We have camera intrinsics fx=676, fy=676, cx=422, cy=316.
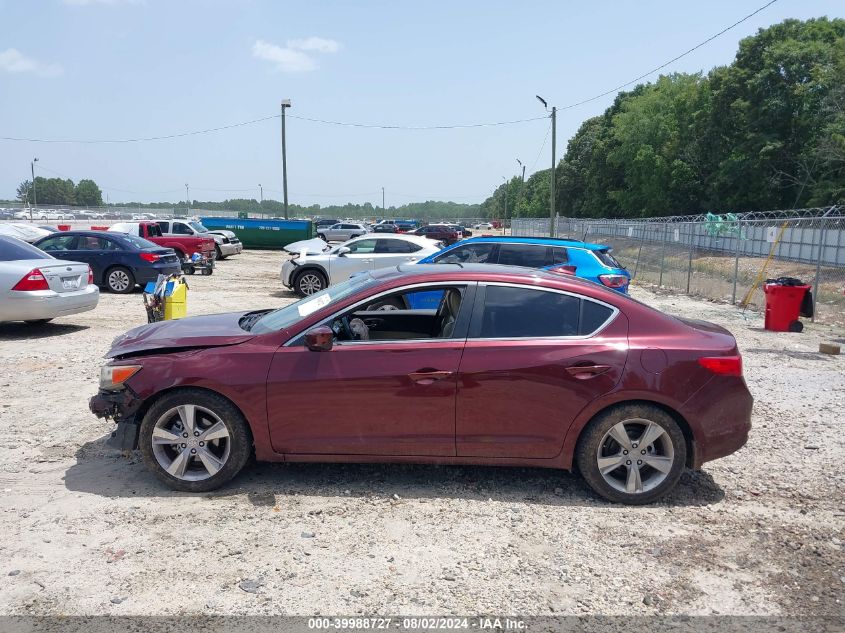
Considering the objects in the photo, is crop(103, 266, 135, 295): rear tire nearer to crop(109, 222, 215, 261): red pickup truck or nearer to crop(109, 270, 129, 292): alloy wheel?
crop(109, 270, 129, 292): alloy wheel

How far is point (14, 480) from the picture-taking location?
15.9 feet

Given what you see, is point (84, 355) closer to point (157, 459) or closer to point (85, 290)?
point (85, 290)

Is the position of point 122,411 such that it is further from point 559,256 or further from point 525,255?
point 559,256

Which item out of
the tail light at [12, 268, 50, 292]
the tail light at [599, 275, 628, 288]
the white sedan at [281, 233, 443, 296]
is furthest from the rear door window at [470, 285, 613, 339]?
the white sedan at [281, 233, 443, 296]

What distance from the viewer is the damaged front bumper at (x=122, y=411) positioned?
4.62m

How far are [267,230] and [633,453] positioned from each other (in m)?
35.7

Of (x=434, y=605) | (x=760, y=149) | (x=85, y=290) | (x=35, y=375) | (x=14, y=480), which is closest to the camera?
(x=434, y=605)

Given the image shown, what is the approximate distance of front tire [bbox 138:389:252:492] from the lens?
15.0 feet

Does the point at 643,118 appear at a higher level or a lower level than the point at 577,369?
higher

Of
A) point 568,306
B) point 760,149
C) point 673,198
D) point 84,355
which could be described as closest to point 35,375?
point 84,355

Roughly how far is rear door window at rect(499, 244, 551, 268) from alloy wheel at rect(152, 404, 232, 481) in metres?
7.81

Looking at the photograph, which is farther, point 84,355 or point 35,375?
point 84,355

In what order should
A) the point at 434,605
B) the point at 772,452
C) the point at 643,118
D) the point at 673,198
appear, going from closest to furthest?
1. the point at 434,605
2. the point at 772,452
3. the point at 673,198
4. the point at 643,118

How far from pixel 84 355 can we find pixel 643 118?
7127 centimetres
